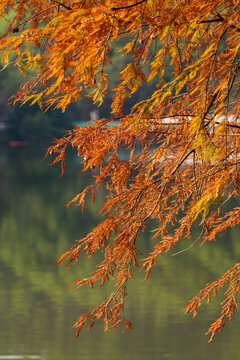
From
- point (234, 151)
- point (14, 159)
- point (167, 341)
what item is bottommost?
point (167, 341)

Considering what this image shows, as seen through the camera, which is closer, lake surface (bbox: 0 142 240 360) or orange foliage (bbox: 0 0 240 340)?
orange foliage (bbox: 0 0 240 340)

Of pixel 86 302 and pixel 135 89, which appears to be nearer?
pixel 135 89

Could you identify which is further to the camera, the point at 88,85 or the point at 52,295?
the point at 52,295

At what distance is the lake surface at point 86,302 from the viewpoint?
12.7 metres

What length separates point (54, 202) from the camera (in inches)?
1352

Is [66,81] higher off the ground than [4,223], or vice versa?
[4,223]

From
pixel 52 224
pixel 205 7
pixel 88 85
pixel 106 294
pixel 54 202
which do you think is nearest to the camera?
pixel 205 7

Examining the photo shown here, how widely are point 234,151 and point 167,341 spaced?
7904 millimetres

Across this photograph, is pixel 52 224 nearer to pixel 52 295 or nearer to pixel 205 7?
pixel 52 295

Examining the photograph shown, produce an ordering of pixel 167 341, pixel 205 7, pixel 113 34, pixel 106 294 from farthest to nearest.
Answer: pixel 106 294, pixel 167 341, pixel 205 7, pixel 113 34

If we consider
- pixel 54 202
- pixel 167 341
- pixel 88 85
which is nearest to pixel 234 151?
pixel 88 85

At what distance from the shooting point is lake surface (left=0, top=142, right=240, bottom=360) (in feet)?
41.6

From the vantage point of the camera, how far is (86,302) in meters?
16.0

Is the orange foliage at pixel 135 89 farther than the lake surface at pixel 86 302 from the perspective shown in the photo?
No
